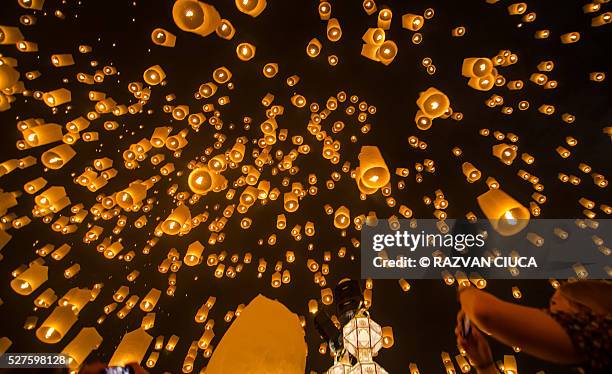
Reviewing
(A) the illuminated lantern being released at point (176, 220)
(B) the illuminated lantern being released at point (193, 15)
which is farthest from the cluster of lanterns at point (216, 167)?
(B) the illuminated lantern being released at point (193, 15)

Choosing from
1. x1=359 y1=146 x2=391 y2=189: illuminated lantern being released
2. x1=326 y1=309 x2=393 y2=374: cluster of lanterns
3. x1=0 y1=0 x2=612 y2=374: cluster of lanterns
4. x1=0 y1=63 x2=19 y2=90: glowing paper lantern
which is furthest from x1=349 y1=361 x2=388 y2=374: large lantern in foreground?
x1=0 y1=63 x2=19 y2=90: glowing paper lantern

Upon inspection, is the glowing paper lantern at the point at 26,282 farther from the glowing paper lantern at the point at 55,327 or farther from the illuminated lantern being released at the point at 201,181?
the illuminated lantern being released at the point at 201,181

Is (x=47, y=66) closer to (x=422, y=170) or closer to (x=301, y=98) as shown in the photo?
(x=301, y=98)

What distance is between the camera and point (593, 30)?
4.33m

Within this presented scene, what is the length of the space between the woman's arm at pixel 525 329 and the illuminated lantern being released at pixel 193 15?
2.48 meters

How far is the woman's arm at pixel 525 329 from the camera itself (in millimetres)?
1506

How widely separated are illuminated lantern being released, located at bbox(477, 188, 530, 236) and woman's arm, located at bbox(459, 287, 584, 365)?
Result: 0.92 meters

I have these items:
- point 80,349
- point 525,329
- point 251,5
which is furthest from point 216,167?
point 525,329

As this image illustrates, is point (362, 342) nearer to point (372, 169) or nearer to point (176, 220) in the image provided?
point (372, 169)

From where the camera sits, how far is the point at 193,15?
8.05 feet

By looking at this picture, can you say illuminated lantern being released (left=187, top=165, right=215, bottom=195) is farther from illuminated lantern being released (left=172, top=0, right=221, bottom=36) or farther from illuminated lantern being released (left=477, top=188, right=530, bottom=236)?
illuminated lantern being released (left=477, top=188, right=530, bottom=236)

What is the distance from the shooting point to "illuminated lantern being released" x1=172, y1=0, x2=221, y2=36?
242 centimetres

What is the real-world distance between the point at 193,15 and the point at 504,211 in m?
2.55

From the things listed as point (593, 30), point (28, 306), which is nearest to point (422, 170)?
point (593, 30)
